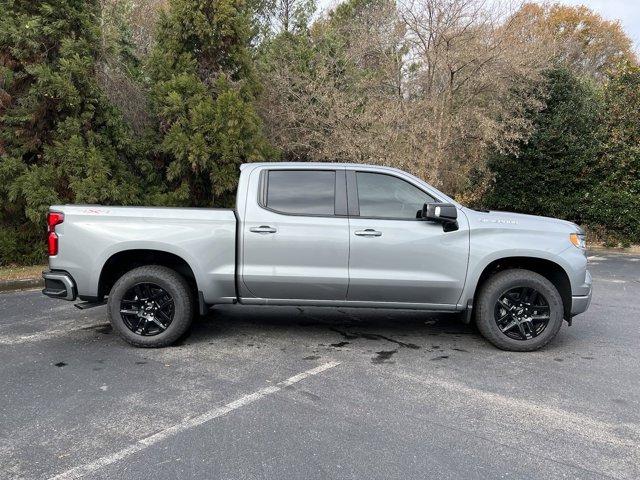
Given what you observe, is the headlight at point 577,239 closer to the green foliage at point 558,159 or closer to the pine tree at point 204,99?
the pine tree at point 204,99

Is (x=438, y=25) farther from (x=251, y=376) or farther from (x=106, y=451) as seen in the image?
(x=106, y=451)

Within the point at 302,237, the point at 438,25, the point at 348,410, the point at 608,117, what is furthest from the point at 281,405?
the point at 608,117

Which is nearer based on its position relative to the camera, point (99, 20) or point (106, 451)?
point (106, 451)

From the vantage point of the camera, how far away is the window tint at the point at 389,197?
17.2ft

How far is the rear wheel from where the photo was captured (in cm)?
518

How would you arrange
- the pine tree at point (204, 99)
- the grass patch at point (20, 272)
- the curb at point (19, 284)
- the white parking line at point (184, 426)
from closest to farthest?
the white parking line at point (184, 426), the curb at point (19, 284), the grass patch at point (20, 272), the pine tree at point (204, 99)

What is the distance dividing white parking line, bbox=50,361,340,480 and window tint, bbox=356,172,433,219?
1.63 m

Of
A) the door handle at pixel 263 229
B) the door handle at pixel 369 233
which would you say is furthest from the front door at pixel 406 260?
the door handle at pixel 263 229

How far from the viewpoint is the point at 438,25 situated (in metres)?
12.6

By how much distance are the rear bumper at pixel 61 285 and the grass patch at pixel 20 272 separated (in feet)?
13.7

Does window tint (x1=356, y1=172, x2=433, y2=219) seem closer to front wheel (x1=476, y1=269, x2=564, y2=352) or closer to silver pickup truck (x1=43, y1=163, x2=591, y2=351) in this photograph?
silver pickup truck (x1=43, y1=163, x2=591, y2=351)

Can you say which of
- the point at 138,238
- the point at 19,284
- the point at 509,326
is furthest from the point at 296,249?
the point at 19,284

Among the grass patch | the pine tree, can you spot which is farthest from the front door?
the grass patch

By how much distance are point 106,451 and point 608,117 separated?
15822 mm
